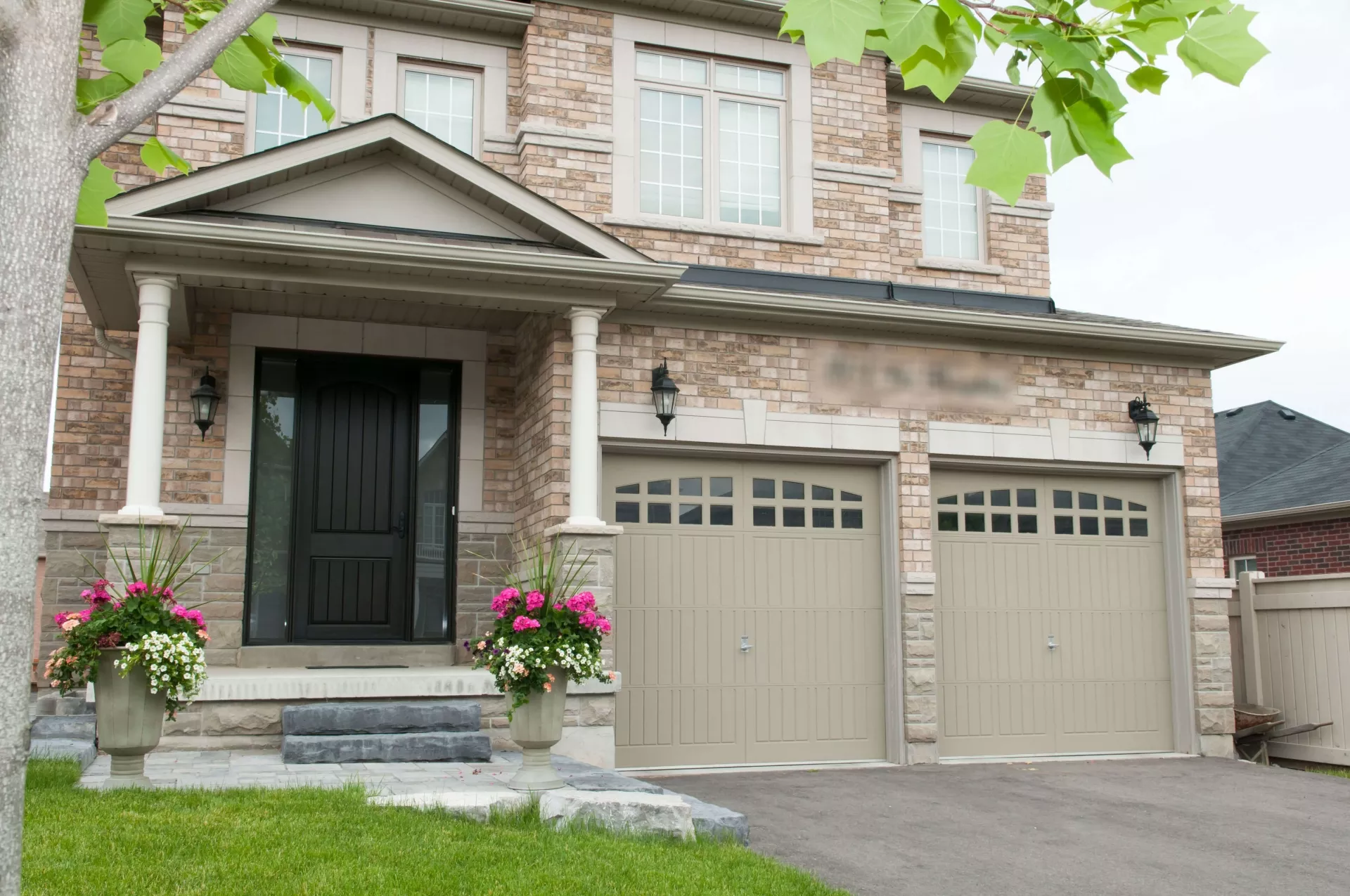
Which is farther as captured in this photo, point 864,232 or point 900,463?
point 864,232

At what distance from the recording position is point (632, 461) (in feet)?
33.1

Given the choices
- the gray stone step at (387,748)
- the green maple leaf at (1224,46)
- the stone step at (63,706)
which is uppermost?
the green maple leaf at (1224,46)

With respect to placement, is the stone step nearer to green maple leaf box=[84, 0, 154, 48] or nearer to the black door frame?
the black door frame

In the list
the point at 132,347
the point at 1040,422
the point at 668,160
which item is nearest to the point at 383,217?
the point at 132,347

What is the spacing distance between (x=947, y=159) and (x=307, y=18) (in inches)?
253

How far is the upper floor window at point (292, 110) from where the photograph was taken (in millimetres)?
10672

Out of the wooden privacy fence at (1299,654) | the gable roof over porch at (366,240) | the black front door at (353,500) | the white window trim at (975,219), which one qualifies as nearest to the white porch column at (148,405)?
the gable roof over porch at (366,240)

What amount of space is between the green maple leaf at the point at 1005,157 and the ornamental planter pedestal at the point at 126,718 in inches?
217

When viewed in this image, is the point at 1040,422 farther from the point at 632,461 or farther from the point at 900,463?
the point at 632,461

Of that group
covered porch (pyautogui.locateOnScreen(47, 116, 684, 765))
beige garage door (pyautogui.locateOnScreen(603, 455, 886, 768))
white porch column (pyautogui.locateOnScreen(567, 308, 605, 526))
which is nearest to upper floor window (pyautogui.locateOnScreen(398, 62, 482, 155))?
covered porch (pyautogui.locateOnScreen(47, 116, 684, 765))

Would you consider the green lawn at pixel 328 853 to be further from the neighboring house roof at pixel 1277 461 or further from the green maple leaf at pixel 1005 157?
the neighboring house roof at pixel 1277 461

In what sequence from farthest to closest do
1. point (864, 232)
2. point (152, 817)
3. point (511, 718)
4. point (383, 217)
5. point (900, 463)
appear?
point (864, 232) → point (900, 463) → point (383, 217) → point (511, 718) → point (152, 817)

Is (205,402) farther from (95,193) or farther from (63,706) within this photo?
(95,193)

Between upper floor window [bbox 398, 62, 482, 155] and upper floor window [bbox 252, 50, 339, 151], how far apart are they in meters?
0.64
